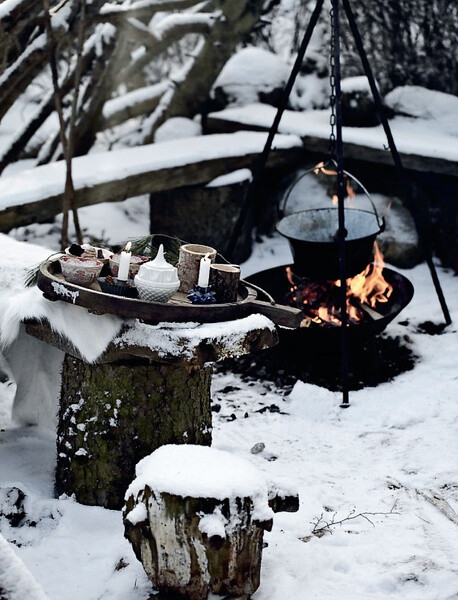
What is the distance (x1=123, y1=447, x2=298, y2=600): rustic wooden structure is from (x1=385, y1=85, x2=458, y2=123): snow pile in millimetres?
5905

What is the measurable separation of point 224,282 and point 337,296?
2570 mm

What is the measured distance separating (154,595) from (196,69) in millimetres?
6522

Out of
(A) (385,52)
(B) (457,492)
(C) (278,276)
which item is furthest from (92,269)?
(A) (385,52)

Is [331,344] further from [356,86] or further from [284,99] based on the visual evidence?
[356,86]

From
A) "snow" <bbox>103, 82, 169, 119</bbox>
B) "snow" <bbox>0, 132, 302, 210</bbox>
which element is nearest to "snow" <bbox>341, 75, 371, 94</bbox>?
"snow" <bbox>0, 132, 302, 210</bbox>

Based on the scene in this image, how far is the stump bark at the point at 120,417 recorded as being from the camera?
3721 mm

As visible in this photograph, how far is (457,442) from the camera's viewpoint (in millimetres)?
4785

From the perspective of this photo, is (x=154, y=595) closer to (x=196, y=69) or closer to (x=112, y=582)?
(x=112, y=582)

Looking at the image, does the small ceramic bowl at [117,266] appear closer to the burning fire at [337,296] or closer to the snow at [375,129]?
the burning fire at [337,296]

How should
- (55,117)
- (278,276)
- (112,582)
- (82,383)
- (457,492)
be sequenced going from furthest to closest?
(55,117), (278,276), (457,492), (82,383), (112,582)

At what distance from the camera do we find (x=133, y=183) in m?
6.84

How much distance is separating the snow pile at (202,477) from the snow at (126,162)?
3.16 m

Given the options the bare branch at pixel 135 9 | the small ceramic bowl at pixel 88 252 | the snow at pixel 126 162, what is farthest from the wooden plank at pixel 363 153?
the small ceramic bowl at pixel 88 252

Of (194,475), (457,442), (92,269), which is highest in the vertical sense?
(92,269)
